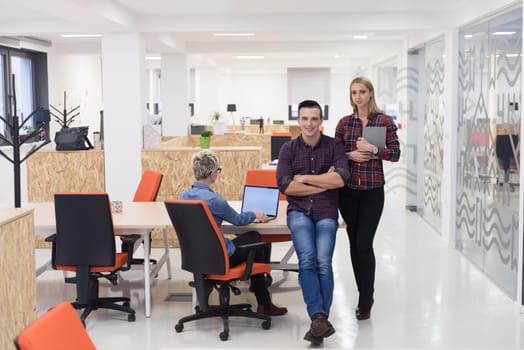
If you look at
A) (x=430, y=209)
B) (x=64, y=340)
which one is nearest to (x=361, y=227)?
(x=64, y=340)

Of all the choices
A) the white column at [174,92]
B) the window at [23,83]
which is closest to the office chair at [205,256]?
the white column at [174,92]

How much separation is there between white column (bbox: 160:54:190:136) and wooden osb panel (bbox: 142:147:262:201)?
10.8ft

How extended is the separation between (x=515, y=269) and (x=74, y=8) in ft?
14.7

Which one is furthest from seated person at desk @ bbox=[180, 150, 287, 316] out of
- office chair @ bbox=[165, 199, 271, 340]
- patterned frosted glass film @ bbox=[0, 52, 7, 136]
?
patterned frosted glass film @ bbox=[0, 52, 7, 136]

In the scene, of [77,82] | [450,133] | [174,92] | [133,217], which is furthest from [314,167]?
[77,82]

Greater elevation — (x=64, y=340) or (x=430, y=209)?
(x=64, y=340)

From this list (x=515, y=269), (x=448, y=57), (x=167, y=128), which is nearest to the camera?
(x=515, y=269)

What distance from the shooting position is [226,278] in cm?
497

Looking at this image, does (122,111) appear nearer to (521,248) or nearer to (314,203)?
(314,203)

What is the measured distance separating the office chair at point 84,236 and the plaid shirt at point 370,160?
1746mm

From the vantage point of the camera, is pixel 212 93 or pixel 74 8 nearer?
pixel 74 8

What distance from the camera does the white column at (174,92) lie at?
11.5 m

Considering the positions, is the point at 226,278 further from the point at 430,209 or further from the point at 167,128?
the point at 167,128

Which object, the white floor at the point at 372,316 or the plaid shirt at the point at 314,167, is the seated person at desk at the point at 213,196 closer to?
the plaid shirt at the point at 314,167
